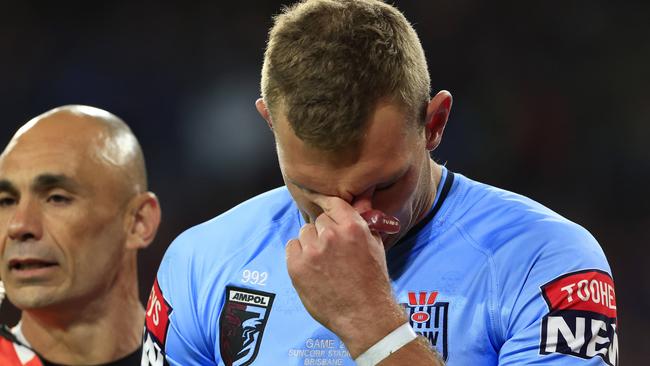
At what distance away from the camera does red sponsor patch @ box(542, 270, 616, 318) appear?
6.33 feet

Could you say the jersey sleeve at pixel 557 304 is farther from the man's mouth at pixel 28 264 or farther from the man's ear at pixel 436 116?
the man's mouth at pixel 28 264

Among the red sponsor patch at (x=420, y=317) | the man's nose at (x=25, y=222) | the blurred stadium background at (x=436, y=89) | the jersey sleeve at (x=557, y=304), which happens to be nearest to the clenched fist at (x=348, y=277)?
the red sponsor patch at (x=420, y=317)

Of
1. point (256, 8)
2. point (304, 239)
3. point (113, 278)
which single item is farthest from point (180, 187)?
point (304, 239)

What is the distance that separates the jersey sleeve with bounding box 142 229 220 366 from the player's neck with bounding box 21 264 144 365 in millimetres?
1064

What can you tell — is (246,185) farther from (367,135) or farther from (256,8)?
(367,135)

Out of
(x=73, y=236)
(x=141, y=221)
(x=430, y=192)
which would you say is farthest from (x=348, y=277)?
(x=141, y=221)

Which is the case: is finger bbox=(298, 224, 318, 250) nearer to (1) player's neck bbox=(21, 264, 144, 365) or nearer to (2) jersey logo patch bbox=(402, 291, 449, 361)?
(2) jersey logo patch bbox=(402, 291, 449, 361)

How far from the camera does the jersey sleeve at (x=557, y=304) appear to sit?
1902 mm

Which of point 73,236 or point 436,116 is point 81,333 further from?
point 436,116

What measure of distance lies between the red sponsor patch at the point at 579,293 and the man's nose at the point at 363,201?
414 millimetres

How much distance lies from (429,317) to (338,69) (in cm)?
58

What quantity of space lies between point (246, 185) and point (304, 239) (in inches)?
205

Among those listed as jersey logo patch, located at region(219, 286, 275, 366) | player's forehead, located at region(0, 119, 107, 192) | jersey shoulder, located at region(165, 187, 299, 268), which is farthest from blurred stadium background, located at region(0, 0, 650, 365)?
jersey logo patch, located at region(219, 286, 275, 366)

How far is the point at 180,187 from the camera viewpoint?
7016 mm
